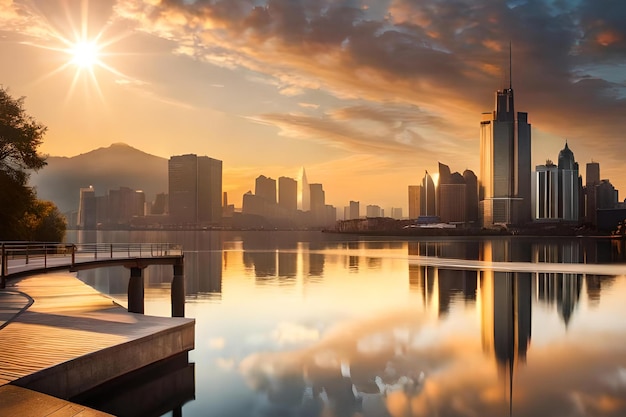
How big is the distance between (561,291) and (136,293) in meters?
51.5

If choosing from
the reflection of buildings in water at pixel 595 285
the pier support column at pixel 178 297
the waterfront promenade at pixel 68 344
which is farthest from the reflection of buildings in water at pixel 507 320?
the pier support column at pixel 178 297

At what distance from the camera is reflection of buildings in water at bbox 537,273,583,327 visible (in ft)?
183

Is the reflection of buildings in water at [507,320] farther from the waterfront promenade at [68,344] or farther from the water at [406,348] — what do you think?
the waterfront promenade at [68,344]

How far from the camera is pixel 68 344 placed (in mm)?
20094

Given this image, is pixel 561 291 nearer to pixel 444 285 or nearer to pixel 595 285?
pixel 595 285

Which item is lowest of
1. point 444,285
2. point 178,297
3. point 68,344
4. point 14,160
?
point 444,285

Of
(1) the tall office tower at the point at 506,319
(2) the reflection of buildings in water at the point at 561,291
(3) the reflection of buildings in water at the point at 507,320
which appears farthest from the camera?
(2) the reflection of buildings in water at the point at 561,291

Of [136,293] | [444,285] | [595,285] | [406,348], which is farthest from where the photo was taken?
→ [444,285]

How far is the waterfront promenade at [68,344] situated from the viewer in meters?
15.6

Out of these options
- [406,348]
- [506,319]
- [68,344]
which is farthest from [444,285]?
[68,344]

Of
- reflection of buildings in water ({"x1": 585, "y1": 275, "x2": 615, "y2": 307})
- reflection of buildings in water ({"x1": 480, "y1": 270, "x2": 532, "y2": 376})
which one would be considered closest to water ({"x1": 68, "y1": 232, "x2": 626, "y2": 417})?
reflection of buildings in water ({"x1": 480, "y1": 270, "x2": 532, "y2": 376})

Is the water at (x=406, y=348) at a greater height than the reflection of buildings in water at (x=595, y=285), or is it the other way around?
the reflection of buildings in water at (x=595, y=285)

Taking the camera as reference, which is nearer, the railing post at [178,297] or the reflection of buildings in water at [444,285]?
the railing post at [178,297]

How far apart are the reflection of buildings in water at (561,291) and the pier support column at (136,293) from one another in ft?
119
